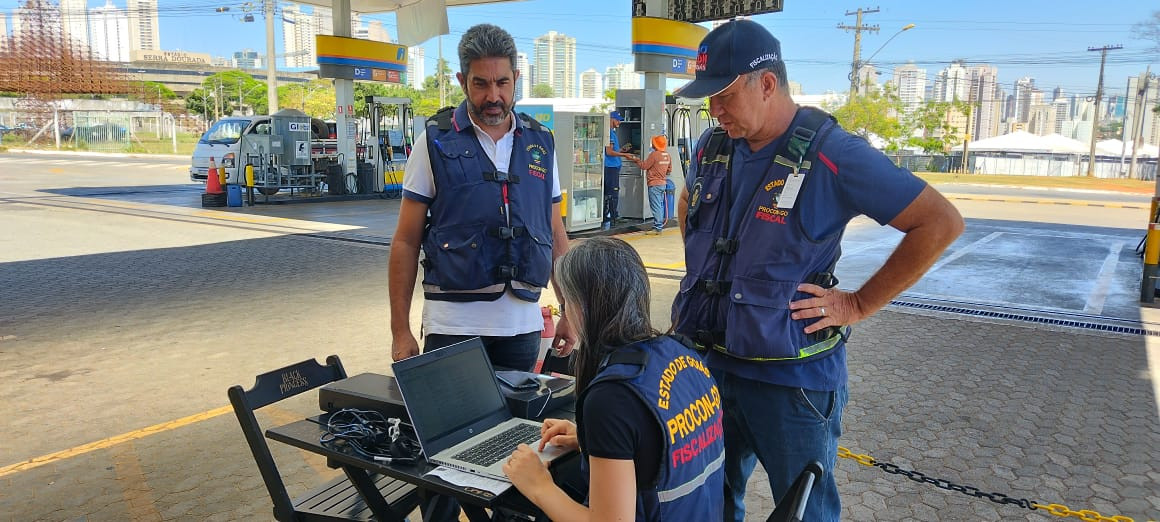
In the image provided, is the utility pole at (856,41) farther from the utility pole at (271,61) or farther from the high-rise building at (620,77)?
the high-rise building at (620,77)

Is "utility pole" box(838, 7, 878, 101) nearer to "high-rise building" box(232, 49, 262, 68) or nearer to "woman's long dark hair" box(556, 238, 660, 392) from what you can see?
"woman's long dark hair" box(556, 238, 660, 392)

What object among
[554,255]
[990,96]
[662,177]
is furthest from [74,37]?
[990,96]

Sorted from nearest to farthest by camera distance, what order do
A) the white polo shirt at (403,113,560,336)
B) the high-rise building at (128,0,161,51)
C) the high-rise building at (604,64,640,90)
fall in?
the white polo shirt at (403,113,560,336) → the high-rise building at (604,64,640,90) → the high-rise building at (128,0,161,51)

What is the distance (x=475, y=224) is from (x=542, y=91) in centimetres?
10750

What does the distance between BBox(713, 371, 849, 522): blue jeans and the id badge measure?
491 mm

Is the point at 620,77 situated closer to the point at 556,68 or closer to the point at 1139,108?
the point at 556,68

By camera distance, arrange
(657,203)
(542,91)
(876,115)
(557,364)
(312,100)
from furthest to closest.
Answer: (542,91)
(312,100)
(876,115)
(657,203)
(557,364)

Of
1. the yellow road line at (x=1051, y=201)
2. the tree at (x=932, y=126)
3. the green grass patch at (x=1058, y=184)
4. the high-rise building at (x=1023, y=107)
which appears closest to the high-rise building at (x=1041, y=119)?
the high-rise building at (x=1023, y=107)

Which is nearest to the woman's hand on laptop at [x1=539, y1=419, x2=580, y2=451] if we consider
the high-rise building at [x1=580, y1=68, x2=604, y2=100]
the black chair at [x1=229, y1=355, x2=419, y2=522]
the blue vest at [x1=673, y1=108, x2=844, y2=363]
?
the blue vest at [x1=673, y1=108, x2=844, y2=363]

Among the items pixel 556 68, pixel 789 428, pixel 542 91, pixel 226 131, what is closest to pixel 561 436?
pixel 789 428

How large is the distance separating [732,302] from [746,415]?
0.34m

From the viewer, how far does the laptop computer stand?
84.7 inches

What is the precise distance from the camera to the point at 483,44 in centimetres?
277

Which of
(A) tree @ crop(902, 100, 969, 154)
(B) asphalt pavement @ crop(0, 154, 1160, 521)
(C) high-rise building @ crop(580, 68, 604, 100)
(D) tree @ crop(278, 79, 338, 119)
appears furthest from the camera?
(C) high-rise building @ crop(580, 68, 604, 100)
